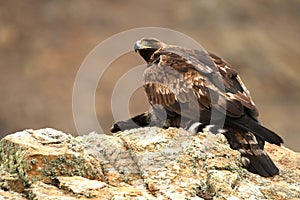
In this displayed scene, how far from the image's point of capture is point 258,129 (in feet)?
17.9

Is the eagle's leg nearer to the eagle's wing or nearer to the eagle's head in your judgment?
the eagle's wing

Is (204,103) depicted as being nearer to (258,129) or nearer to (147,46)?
(258,129)

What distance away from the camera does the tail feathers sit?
207 inches

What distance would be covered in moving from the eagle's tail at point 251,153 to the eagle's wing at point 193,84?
20cm

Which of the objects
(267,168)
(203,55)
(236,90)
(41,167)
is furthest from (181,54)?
(41,167)

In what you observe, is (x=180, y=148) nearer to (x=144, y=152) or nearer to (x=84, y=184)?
(x=144, y=152)

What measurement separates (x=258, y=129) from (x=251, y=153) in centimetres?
23

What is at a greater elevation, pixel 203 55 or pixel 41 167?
pixel 203 55

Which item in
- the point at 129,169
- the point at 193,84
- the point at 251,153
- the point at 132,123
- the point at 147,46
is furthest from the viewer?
the point at 147,46

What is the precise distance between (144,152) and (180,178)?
0.58m

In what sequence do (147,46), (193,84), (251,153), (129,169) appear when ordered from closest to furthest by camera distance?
(129,169)
(251,153)
(193,84)
(147,46)

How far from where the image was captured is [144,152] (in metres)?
4.84

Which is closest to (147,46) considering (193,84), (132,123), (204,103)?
(132,123)

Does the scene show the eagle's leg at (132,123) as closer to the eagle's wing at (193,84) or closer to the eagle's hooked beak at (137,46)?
the eagle's wing at (193,84)
